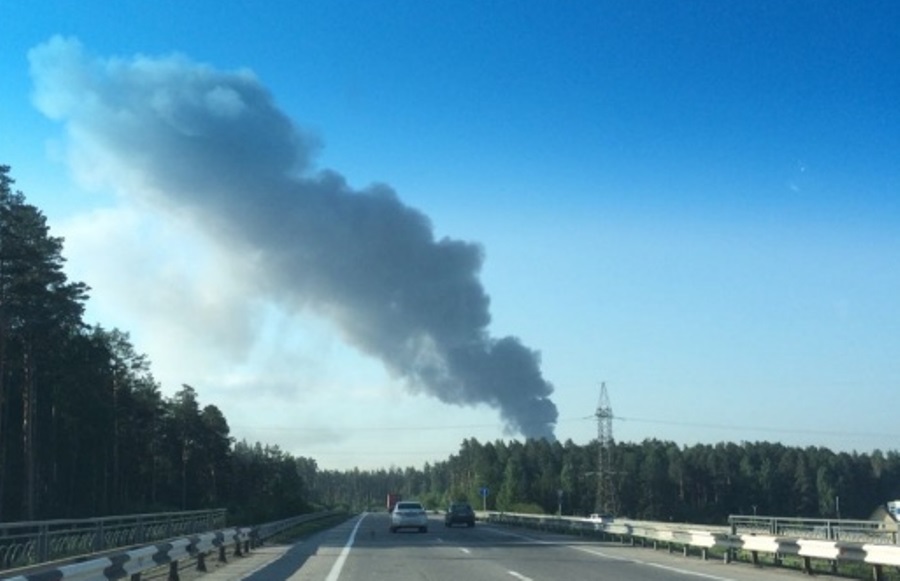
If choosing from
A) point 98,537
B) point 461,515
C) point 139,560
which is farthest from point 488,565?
point 461,515

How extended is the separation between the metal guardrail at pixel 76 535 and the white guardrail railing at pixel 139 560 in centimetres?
264

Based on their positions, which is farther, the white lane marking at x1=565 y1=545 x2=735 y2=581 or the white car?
the white car

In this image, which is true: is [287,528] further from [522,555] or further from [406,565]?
[406,565]

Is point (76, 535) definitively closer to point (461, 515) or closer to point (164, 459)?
point (461, 515)

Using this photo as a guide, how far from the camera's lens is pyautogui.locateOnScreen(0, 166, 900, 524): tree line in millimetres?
52562

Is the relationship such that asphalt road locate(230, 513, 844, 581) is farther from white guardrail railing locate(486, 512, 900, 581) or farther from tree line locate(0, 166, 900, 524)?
tree line locate(0, 166, 900, 524)

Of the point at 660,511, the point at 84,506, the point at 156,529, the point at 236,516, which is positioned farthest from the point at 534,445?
the point at 156,529

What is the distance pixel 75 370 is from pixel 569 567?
2034 inches

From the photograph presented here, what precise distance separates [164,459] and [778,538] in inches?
3467

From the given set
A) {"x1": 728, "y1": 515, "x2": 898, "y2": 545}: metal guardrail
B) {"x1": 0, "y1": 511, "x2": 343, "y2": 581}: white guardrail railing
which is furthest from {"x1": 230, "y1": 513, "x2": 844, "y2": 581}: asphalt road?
{"x1": 728, "y1": 515, "x2": 898, "y2": 545}: metal guardrail

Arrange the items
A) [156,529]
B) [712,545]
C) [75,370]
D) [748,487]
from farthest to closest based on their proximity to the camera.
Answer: [748,487] < [75,370] < [156,529] < [712,545]

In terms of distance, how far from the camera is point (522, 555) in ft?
100

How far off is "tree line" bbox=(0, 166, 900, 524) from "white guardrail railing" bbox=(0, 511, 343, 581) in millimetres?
24840

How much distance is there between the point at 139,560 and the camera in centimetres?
1681
